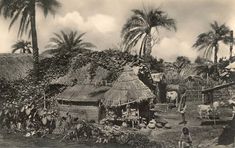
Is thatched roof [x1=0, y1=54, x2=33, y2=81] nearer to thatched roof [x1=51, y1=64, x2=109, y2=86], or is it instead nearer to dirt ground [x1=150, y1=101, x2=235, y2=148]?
thatched roof [x1=51, y1=64, x2=109, y2=86]

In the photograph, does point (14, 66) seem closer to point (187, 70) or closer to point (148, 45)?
point (148, 45)

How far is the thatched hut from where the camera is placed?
900 inches

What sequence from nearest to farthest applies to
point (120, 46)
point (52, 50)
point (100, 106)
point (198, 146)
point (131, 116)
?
1. point (198, 146)
2. point (131, 116)
3. point (100, 106)
4. point (120, 46)
5. point (52, 50)

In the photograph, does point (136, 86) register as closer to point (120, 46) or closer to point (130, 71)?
point (130, 71)

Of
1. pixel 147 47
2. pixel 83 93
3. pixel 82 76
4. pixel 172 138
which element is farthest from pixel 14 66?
pixel 172 138

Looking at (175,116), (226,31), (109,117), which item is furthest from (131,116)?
(226,31)

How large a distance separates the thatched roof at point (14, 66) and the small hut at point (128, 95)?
493 inches

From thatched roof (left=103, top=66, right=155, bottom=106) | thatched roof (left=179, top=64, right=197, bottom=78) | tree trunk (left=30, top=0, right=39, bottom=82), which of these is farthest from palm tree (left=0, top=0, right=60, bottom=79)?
thatched roof (left=179, top=64, right=197, bottom=78)

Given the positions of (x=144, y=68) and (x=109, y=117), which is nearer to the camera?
(x=109, y=117)

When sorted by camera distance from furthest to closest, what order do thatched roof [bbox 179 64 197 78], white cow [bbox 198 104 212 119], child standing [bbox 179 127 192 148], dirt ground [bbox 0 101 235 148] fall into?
thatched roof [bbox 179 64 197 78] → white cow [bbox 198 104 212 119] → dirt ground [bbox 0 101 235 148] → child standing [bbox 179 127 192 148]

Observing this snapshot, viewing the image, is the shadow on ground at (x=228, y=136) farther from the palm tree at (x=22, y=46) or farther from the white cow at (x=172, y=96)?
the palm tree at (x=22, y=46)

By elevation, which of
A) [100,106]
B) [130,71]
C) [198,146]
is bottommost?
[198,146]

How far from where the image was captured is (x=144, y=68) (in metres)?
25.5

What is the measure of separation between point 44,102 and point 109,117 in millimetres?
3645
